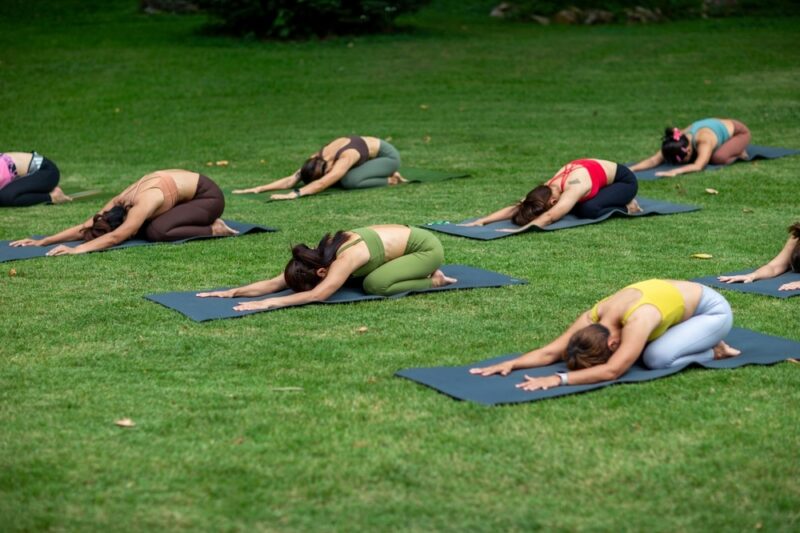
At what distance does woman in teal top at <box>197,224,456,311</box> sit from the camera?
26.1 feet

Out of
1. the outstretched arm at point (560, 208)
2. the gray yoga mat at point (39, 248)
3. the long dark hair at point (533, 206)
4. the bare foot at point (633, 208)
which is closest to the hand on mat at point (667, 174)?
the bare foot at point (633, 208)

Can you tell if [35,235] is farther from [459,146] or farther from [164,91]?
[164,91]

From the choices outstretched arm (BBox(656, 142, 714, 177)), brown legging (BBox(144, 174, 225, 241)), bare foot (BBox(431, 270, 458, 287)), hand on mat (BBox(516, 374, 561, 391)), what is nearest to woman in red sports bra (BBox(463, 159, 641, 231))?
bare foot (BBox(431, 270, 458, 287))

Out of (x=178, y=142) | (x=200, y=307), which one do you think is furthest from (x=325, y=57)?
(x=200, y=307)

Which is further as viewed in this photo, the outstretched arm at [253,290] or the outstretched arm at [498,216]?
the outstretched arm at [498,216]

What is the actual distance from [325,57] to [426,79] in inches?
99.5

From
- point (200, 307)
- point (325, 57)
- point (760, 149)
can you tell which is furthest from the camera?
point (325, 57)

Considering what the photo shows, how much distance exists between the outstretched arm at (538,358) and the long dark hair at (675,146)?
23.7ft

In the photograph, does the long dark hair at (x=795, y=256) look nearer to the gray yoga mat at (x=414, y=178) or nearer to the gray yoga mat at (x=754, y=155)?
the gray yoga mat at (x=754, y=155)

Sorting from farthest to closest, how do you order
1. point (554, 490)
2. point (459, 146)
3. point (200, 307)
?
point (459, 146) < point (200, 307) < point (554, 490)

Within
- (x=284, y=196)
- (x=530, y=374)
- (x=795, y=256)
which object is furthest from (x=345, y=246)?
(x=284, y=196)

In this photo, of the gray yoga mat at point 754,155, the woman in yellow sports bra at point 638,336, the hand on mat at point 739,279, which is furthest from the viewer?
the gray yoga mat at point 754,155

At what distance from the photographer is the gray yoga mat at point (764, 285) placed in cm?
812

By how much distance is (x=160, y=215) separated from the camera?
10266 mm
